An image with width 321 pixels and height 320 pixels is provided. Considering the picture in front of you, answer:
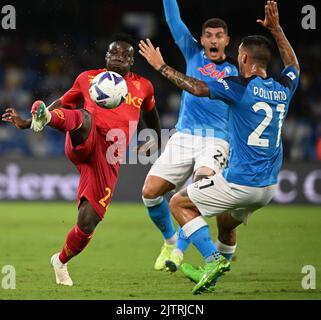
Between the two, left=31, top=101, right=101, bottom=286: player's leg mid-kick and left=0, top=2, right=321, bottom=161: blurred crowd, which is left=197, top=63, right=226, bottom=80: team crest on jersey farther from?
left=0, top=2, right=321, bottom=161: blurred crowd

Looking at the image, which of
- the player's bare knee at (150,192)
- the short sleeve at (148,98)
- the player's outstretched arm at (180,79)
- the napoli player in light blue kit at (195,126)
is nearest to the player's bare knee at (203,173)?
the napoli player in light blue kit at (195,126)

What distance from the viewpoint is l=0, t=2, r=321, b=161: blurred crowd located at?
1595 centimetres

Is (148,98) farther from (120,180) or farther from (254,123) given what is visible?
(120,180)

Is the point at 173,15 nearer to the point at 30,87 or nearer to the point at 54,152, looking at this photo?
the point at 54,152

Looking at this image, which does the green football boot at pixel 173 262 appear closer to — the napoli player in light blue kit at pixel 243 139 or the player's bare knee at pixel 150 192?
the player's bare knee at pixel 150 192

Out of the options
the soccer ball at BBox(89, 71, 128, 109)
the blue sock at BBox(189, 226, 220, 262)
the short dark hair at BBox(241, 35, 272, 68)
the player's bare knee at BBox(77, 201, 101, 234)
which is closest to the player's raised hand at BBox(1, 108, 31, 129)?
the soccer ball at BBox(89, 71, 128, 109)

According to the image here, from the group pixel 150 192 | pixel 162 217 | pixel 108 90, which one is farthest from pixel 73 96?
pixel 162 217

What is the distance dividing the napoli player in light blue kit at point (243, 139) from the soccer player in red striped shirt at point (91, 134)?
79 cm

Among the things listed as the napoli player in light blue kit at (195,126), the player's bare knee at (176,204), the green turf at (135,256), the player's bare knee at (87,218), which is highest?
the napoli player in light blue kit at (195,126)

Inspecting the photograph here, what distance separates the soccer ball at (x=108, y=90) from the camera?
682 centimetres

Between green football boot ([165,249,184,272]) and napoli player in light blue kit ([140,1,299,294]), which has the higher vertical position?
napoli player in light blue kit ([140,1,299,294])

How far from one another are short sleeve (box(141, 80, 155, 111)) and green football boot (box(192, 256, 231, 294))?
2.07 m

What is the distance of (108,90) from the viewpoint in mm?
6816
